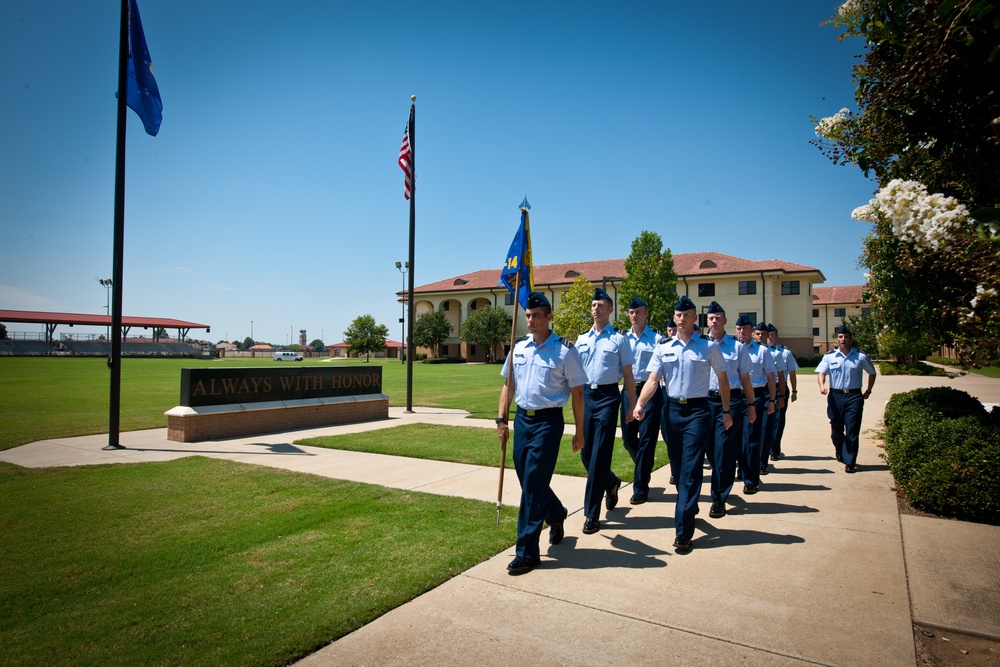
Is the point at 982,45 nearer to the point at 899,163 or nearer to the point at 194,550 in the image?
the point at 899,163

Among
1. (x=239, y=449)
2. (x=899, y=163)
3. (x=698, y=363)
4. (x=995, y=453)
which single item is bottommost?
(x=239, y=449)

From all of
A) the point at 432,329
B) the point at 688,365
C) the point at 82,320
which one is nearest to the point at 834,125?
the point at 688,365

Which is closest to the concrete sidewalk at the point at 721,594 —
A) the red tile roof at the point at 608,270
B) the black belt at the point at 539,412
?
the black belt at the point at 539,412

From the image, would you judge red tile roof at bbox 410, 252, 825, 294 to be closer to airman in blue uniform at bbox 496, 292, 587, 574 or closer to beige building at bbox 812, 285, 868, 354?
beige building at bbox 812, 285, 868, 354

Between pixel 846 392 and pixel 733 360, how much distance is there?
9.08 ft

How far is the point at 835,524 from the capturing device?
564 cm

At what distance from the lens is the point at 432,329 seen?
66.8 meters

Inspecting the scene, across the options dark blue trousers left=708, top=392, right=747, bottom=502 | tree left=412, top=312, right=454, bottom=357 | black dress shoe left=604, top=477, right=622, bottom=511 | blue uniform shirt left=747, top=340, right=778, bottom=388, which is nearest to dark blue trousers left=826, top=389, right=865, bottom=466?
blue uniform shirt left=747, top=340, right=778, bottom=388

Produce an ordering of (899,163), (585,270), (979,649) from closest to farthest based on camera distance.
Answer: (979,649), (899,163), (585,270)

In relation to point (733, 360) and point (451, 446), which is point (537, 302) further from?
point (451, 446)

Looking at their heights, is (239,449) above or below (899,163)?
below

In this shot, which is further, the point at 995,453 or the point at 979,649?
the point at 995,453

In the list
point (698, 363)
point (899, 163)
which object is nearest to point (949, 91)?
point (899, 163)

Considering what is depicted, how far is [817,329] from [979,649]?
84379 millimetres
